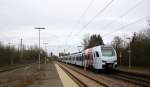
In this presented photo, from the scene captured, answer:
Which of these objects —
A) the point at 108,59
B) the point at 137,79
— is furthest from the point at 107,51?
the point at 137,79

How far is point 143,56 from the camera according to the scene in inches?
1722

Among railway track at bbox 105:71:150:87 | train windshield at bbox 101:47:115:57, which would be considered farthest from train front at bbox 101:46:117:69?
railway track at bbox 105:71:150:87

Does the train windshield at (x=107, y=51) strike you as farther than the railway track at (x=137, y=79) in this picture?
Yes

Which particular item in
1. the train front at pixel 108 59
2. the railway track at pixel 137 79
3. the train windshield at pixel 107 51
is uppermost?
the train windshield at pixel 107 51

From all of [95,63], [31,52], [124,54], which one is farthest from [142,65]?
[31,52]

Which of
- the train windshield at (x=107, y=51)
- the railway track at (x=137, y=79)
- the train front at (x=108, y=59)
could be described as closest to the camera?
→ the railway track at (x=137, y=79)

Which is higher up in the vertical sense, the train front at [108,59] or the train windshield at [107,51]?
the train windshield at [107,51]

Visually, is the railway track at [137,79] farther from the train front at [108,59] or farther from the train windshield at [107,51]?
the train windshield at [107,51]

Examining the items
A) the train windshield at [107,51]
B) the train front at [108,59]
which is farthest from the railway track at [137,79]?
the train windshield at [107,51]

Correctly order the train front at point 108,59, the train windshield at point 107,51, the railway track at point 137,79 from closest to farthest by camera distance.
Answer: the railway track at point 137,79, the train front at point 108,59, the train windshield at point 107,51

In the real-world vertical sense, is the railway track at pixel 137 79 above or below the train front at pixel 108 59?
below

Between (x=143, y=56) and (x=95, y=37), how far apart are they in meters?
75.9

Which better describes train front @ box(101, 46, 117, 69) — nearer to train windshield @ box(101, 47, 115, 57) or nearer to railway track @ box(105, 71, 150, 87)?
train windshield @ box(101, 47, 115, 57)

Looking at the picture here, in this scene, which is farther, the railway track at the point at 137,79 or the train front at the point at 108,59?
the train front at the point at 108,59
